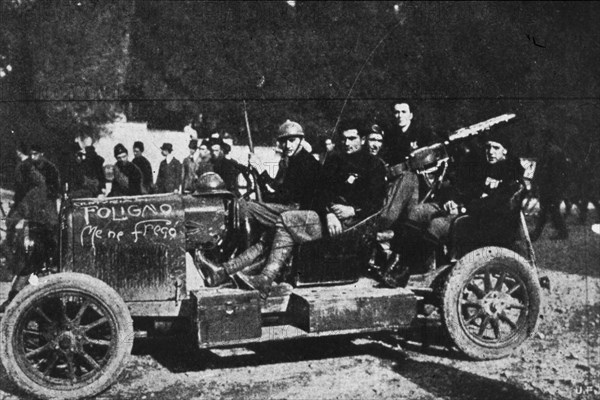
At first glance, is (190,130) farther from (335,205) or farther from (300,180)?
(335,205)

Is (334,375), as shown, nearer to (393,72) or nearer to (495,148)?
(495,148)

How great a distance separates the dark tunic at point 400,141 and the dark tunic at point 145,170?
15.8 feet

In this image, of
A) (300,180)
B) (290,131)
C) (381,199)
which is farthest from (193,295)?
(381,199)

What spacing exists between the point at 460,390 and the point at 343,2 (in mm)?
15220

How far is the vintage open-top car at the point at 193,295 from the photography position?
4.84 m

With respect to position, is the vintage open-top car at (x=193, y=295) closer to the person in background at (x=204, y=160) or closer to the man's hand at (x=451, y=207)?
the man's hand at (x=451, y=207)

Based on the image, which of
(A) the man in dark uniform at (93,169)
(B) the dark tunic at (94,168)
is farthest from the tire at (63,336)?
(B) the dark tunic at (94,168)

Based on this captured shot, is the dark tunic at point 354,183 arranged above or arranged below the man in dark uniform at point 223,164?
below

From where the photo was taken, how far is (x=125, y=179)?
9344 millimetres

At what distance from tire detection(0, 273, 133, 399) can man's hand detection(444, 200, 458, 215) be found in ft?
11.1

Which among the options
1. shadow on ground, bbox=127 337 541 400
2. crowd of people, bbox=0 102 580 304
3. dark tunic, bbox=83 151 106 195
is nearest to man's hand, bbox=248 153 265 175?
crowd of people, bbox=0 102 580 304

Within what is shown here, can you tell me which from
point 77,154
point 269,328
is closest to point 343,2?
point 77,154

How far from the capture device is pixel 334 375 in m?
5.39

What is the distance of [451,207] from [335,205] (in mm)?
1395
